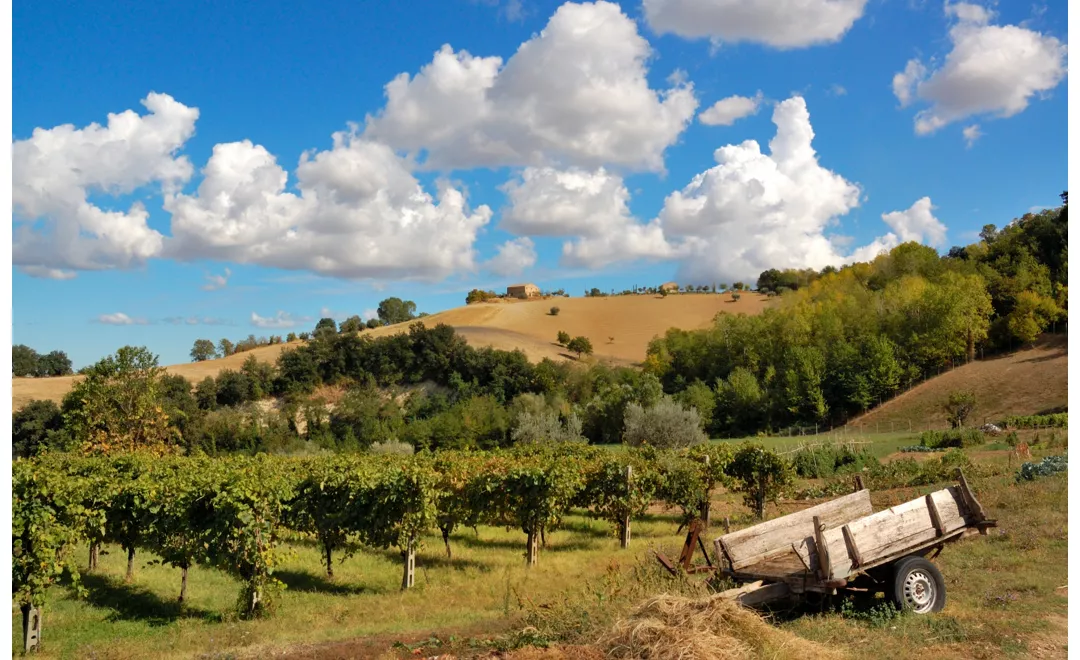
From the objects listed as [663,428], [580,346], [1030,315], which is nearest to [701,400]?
[663,428]

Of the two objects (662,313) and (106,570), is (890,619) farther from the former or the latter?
(662,313)

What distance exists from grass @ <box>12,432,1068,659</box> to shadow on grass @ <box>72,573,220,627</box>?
0.05 meters

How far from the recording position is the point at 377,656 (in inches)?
336

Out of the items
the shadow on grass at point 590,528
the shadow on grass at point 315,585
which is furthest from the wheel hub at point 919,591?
the shadow on grass at point 590,528

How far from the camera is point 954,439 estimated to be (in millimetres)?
35500

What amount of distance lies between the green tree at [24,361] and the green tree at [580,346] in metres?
58.5

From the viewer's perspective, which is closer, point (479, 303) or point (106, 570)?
point (106, 570)

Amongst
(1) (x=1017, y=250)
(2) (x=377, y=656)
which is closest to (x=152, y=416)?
(2) (x=377, y=656)

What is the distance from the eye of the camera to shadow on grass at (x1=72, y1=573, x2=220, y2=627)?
1268 cm

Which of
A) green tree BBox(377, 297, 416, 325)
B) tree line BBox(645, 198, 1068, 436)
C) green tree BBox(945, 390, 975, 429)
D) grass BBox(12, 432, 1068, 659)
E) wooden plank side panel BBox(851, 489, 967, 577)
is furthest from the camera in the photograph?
green tree BBox(377, 297, 416, 325)

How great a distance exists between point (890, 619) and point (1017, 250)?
8004cm

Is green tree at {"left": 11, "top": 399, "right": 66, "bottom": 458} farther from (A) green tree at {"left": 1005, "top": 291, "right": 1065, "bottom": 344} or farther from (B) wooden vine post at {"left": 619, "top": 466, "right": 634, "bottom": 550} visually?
(A) green tree at {"left": 1005, "top": 291, "right": 1065, "bottom": 344}

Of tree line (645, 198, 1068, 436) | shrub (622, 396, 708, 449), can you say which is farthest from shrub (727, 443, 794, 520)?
tree line (645, 198, 1068, 436)

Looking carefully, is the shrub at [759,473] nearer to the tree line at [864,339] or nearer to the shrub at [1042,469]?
the shrub at [1042,469]
